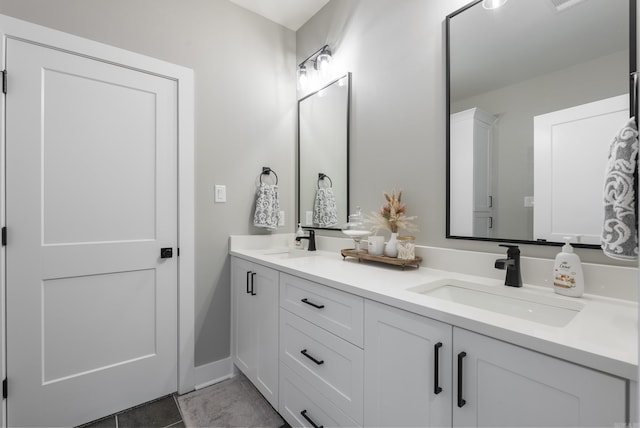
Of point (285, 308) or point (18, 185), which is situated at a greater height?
point (18, 185)

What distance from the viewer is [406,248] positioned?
145 centimetres

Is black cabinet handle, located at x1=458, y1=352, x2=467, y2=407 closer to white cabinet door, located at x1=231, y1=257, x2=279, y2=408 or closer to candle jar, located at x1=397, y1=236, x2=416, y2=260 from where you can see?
candle jar, located at x1=397, y1=236, x2=416, y2=260

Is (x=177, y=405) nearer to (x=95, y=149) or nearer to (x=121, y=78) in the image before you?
(x=95, y=149)

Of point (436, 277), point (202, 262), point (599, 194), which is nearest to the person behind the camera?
point (599, 194)

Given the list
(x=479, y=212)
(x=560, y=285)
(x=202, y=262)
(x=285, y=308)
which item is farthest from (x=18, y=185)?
(x=560, y=285)

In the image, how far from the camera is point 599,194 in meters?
1.00

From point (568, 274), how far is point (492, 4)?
1132mm

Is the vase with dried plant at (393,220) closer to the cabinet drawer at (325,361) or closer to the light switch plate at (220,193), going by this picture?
the cabinet drawer at (325,361)

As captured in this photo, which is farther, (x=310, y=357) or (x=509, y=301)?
(x=310, y=357)

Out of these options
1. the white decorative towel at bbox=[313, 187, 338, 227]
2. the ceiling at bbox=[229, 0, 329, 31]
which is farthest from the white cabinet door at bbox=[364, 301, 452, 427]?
the ceiling at bbox=[229, 0, 329, 31]

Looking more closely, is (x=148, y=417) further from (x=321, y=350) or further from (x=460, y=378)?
(x=460, y=378)

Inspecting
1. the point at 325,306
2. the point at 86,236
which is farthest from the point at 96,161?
the point at 325,306

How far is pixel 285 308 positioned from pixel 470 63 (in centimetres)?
144

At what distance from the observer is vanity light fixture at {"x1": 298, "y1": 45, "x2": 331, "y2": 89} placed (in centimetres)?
206
